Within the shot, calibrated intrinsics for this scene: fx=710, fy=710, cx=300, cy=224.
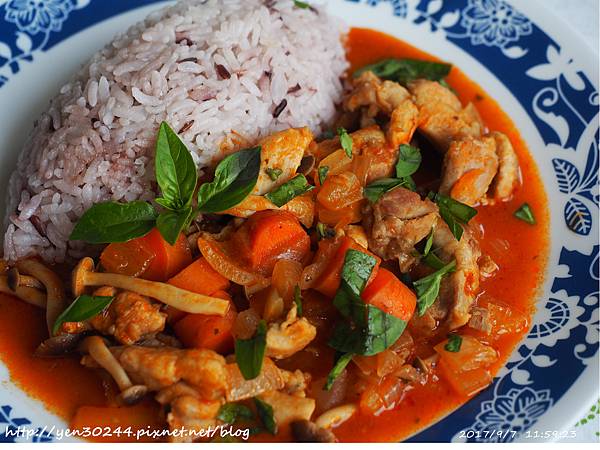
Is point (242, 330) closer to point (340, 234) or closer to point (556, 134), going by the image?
point (340, 234)

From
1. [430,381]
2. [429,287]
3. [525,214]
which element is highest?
[429,287]

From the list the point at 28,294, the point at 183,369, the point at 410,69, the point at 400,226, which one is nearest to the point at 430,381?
the point at 400,226

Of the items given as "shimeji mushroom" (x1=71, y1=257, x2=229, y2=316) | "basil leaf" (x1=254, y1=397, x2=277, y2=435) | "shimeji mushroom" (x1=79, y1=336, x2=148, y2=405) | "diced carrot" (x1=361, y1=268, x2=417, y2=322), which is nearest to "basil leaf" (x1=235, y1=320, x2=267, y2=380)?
"basil leaf" (x1=254, y1=397, x2=277, y2=435)

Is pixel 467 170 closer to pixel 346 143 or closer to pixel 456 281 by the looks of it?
pixel 346 143

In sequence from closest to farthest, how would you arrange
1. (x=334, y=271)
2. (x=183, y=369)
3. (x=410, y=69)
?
1. (x=183, y=369)
2. (x=334, y=271)
3. (x=410, y=69)

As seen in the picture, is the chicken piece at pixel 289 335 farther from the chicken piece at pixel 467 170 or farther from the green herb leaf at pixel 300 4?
the green herb leaf at pixel 300 4
